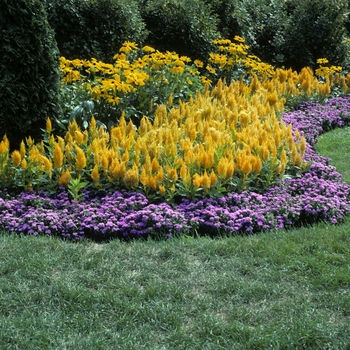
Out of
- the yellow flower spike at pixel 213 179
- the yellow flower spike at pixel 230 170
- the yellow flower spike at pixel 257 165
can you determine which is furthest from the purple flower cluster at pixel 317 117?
the yellow flower spike at pixel 213 179

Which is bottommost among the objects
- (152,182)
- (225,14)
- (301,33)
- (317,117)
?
(317,117)

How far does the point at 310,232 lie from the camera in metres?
4.62

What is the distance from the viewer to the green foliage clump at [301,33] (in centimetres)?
1057

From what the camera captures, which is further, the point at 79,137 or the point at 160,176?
the point at 79,137

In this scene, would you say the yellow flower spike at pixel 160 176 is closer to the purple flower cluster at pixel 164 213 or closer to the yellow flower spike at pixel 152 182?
the yellow flower spike at pixel 152 182

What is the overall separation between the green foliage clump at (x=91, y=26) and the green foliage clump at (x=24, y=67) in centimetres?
232

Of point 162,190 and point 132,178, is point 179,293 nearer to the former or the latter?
point 162,190

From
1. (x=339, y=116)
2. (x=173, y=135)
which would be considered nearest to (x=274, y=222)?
(x=173, y=135)

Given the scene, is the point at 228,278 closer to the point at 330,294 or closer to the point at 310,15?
the point at 330,294

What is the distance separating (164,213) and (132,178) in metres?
0.48

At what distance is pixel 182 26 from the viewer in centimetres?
909

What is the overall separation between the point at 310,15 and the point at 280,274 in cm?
783

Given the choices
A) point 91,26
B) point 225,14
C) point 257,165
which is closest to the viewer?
point 257,165

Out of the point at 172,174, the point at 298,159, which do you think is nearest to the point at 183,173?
the point at 172,174
